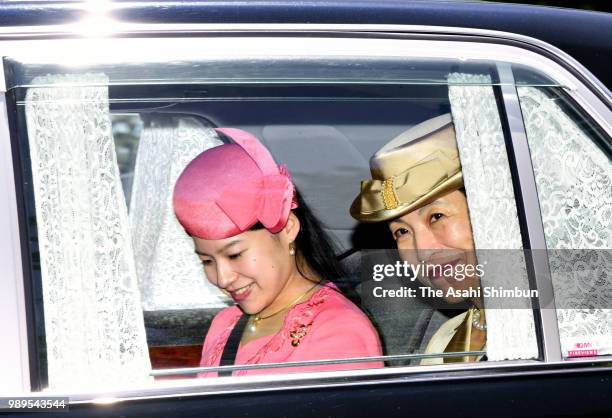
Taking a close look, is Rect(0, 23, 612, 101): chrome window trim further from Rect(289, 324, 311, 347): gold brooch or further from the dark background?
the dark background

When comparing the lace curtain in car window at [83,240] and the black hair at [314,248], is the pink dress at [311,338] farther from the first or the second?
the lace curtain in car window at [83,240]

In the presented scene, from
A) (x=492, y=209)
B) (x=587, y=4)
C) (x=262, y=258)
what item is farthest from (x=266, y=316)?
(x=587, y=4)

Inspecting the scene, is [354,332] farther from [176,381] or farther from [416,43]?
[416,43]

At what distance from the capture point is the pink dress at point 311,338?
2.21m

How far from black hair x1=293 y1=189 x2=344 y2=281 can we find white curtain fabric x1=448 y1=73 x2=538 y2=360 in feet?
1.19

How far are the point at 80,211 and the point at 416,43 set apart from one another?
30.9 inches

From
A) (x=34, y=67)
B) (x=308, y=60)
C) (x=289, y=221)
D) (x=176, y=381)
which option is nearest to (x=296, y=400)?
(x=176, y=381)

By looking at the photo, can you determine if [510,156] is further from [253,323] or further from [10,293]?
[10,293]

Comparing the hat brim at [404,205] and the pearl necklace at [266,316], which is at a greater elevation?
the hat brim at [404,205]

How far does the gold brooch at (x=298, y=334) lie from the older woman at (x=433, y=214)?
0.28 m

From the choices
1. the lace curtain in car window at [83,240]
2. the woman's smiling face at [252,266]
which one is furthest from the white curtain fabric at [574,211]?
the lace curtain in car window at [83,240]

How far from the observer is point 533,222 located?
223 cm

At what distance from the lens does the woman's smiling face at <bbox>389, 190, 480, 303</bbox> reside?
91.9 inches

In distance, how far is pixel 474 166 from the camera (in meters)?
2.32
